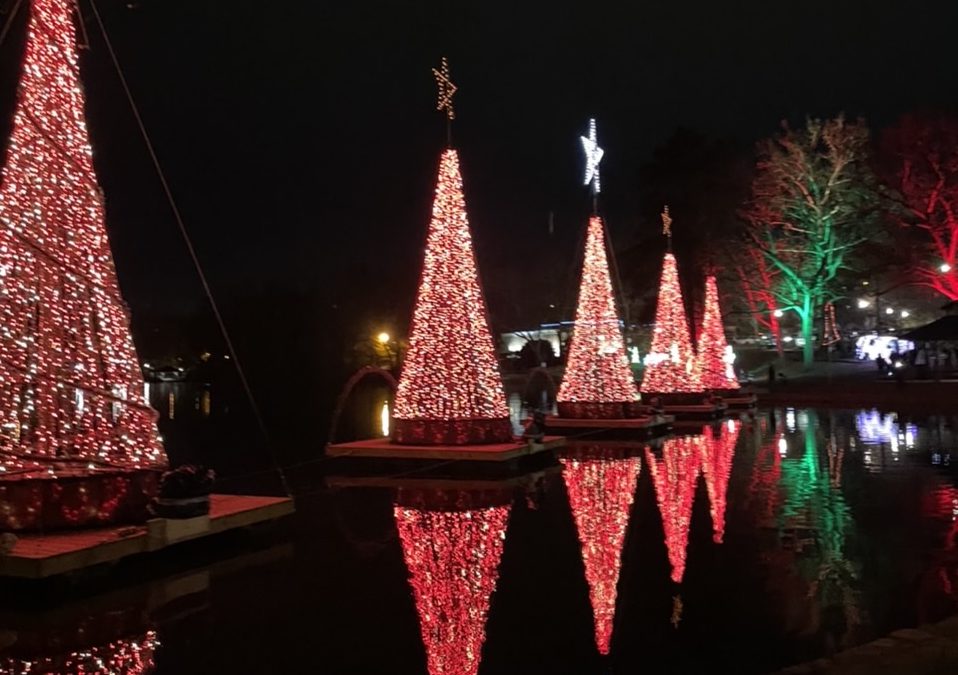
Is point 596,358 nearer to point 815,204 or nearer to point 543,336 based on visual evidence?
point 815,204

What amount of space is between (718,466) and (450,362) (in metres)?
4.82

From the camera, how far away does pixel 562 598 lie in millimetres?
7137

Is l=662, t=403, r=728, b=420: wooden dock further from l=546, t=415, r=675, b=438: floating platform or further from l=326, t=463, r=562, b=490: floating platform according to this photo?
l=326, t=463, r=562, b=490: floating platform

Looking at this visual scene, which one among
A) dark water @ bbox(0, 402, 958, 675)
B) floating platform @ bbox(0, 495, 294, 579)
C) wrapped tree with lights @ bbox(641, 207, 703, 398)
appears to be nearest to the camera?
dark water @ bbox(0, 402, 958, 675)

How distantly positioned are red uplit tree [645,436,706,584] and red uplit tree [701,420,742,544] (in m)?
0.17

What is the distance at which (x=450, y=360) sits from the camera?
14805 millimetres

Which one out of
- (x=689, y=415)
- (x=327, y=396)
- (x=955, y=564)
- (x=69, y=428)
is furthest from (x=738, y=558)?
(x=327, y=396)

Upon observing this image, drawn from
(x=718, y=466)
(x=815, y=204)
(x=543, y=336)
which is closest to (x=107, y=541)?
(x=718, y=466)

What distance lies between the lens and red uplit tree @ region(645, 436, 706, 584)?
887 cm

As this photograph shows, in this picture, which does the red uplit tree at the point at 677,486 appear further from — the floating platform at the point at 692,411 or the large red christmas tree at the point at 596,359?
the floating platform at the point at 692,411

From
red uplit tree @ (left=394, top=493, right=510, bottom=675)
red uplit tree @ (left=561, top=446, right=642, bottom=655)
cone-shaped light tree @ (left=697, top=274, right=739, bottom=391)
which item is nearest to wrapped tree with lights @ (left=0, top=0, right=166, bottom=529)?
red uplit tree @ (left=394, top=493, right=510, bottom=675)

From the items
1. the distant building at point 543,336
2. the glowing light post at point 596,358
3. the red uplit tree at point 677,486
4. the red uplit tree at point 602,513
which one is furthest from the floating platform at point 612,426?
the distant building at point 543,336

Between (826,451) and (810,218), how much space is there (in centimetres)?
2455

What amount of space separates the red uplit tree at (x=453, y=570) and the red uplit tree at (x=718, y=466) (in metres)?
2.44
